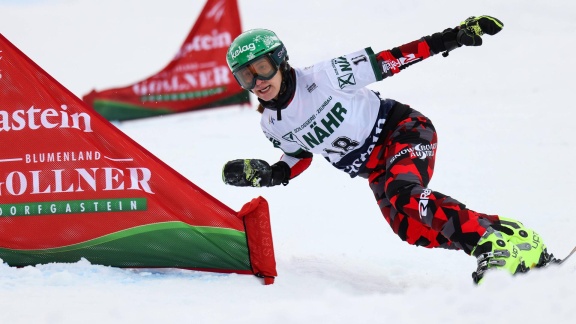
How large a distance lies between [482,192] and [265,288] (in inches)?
132

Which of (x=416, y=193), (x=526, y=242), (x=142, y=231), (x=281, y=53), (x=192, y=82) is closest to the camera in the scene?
(x=526, y=242)

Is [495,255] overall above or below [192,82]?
below

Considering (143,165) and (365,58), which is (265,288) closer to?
(143,165)

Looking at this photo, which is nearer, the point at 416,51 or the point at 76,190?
the point at 76,190

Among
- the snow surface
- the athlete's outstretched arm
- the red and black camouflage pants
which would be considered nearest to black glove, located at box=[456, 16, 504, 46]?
the athlete's outstretched arm

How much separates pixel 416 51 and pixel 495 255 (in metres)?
1.30

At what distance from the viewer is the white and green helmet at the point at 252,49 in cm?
452

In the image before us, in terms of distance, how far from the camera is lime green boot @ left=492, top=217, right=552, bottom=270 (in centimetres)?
395

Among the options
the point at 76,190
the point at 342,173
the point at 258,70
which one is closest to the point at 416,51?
the point at 258,70

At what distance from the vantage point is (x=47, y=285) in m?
3.91

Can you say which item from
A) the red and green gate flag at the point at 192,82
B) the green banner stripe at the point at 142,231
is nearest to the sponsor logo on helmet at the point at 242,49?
the green banner stripe at the point at 142,231

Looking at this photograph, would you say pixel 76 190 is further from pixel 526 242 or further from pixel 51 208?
pixel 526 242

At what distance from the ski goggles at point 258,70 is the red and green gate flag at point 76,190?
2.21 feet

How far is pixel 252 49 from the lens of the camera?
4.54 m
